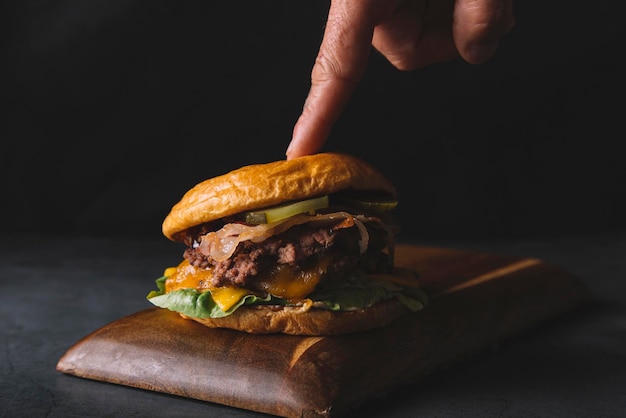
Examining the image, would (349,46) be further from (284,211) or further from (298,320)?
(298,320)

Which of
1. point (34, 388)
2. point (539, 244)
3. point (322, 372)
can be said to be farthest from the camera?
point (539, 244)


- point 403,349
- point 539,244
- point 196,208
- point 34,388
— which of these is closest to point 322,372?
point 403,349

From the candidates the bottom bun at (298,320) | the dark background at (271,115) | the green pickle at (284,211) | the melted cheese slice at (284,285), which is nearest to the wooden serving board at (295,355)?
the bottom bun at (298,320)

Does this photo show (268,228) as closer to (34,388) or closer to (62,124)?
(34,388)

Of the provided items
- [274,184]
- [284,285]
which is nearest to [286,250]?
[284,285]

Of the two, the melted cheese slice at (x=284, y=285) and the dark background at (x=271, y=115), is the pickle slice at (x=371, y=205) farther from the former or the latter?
the dark background at (x=271, y=115)
